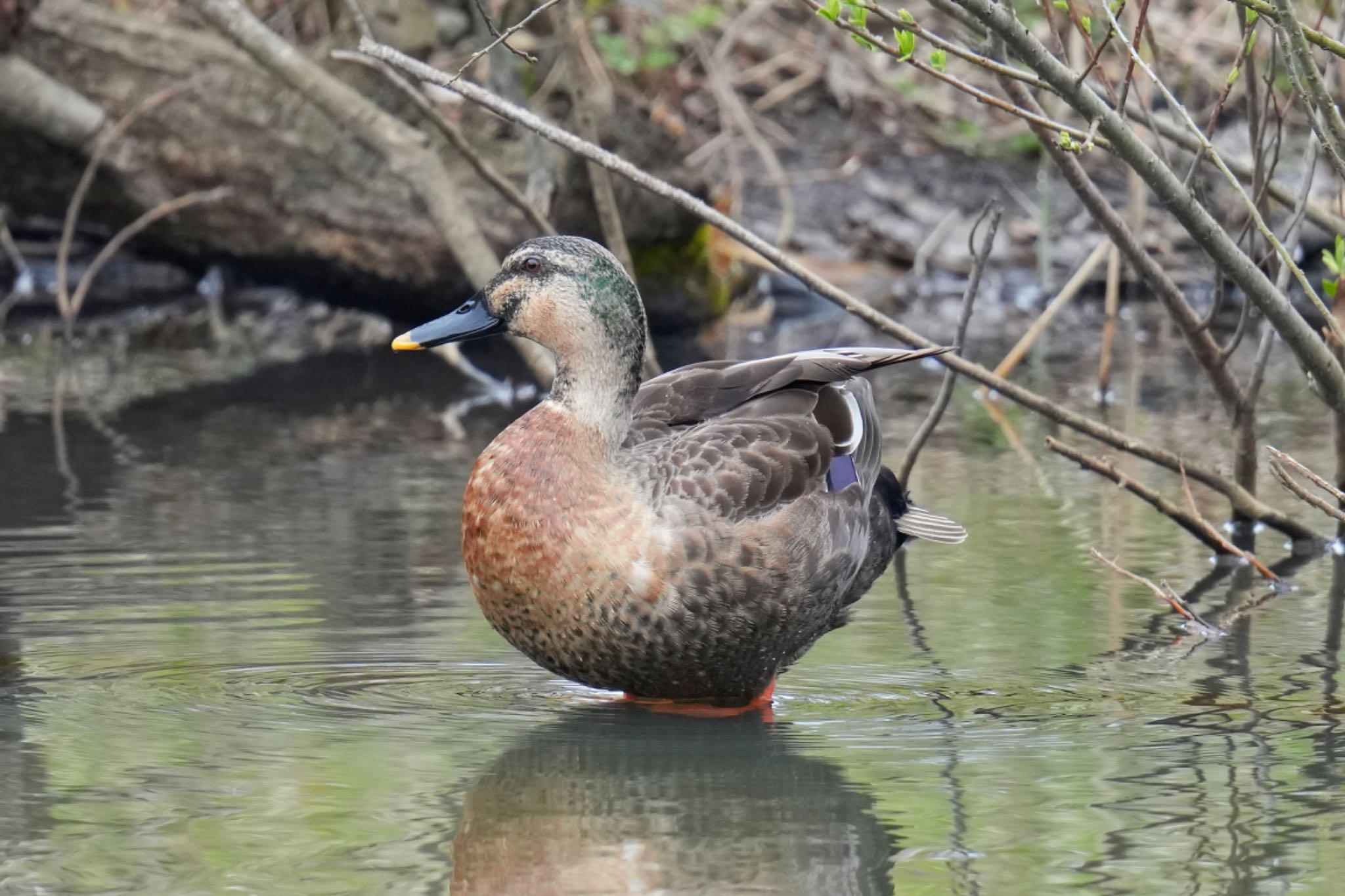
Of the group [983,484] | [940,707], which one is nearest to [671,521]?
[940,707]

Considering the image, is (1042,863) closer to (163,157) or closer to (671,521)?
(671,521)

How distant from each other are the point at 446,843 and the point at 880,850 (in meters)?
0.77

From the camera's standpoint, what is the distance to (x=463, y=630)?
16.9 ft

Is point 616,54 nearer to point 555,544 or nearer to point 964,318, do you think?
point 964,318

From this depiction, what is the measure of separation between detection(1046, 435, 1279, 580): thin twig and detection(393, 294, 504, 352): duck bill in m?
1.56

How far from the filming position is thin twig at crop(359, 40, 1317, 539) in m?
4.76

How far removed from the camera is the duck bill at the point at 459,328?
4.61 meters

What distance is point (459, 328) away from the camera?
4.62 m

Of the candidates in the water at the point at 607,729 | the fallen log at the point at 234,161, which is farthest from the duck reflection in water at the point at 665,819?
the fallen log at the point at 234,161

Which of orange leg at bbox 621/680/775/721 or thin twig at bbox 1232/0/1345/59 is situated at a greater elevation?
thin twig at bbox 1232/0/1345/59

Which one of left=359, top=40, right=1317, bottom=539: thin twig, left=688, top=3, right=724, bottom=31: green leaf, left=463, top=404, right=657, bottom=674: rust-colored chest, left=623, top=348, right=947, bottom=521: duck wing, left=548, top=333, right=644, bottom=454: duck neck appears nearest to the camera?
left=463, top=404, right=657, bottom=674: rust-colored chest

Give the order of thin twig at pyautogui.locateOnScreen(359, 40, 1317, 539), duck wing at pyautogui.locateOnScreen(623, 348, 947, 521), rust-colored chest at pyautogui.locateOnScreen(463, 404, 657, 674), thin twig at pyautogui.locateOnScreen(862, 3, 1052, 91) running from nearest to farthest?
1. thin twig at pyautogui.locateOnScreen(862, 3, 1052, 91)
2. rust-colored chest at pyautogui.locateOnScreen(463, 404, 657, 674)
3. duck wing at pyautogui.locateOnScreen(623, 348, 947, 521)
4. thin twig at pyautogui.locateOnScreen(359, 40, 1317, 539)

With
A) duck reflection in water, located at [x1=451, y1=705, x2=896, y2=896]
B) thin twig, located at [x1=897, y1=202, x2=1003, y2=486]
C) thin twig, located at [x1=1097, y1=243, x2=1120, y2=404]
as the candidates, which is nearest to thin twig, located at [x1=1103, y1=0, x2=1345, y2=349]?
thin twig, located at [x1=897, y1=202, x2=1003, y2=486]

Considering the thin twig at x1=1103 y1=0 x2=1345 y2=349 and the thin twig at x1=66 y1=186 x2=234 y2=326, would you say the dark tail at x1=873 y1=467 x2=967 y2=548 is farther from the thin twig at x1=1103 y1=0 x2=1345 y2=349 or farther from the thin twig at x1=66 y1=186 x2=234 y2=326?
the thin twig at x1=66 y1=186 x2=234 y2=326
